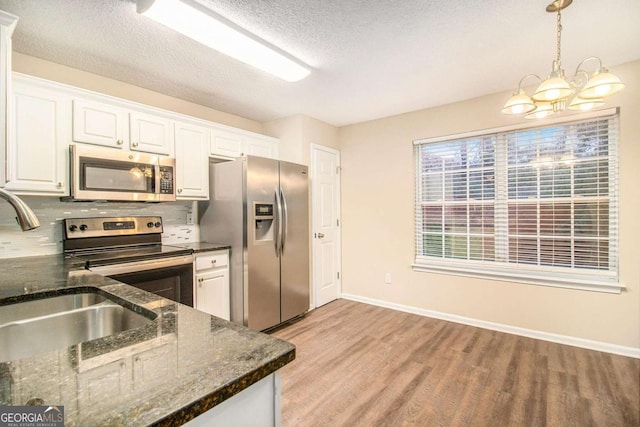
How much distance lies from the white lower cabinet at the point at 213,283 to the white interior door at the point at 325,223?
122 centimetres

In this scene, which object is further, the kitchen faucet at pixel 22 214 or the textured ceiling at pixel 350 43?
the textured ceiling at pixel 350 43

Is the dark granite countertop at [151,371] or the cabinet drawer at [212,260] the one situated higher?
the dark granite countertop at [151,371]

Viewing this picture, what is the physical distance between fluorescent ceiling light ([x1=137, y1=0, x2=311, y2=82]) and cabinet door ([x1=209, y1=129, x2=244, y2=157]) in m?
0.99

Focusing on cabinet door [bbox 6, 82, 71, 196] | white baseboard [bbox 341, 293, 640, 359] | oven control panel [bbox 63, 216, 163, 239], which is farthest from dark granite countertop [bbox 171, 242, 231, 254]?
white baseboard [bbox 341, 293, 640, 359]

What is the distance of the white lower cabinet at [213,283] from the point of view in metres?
2.67

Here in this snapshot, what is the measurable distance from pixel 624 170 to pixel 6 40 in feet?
14.3

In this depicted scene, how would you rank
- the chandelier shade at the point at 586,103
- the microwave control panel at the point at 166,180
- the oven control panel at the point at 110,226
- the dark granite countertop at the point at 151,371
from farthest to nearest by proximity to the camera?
the microwave control panel at the point at 166,180
the oven control panel at the point at 110,226
the chandelier shade at the point at 586,103
the dark granite countertop at the point at 151,371

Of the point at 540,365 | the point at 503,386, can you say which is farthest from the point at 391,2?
the point at 540,365

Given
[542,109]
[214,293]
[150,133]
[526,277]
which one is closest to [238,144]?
[150,133]

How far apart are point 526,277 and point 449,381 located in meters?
1.44

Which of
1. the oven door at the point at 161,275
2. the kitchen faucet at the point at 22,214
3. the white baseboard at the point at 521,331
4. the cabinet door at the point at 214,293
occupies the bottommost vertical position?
the white baseboard at the point at 521,331

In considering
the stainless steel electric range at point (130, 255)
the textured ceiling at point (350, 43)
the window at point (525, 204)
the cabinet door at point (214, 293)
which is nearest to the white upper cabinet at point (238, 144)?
the textured ceiling at point (350, 43)

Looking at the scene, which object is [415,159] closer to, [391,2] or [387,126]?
[387,126]

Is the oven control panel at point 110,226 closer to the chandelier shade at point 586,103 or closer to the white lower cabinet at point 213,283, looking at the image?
the white lower cabinet at point 213,283
